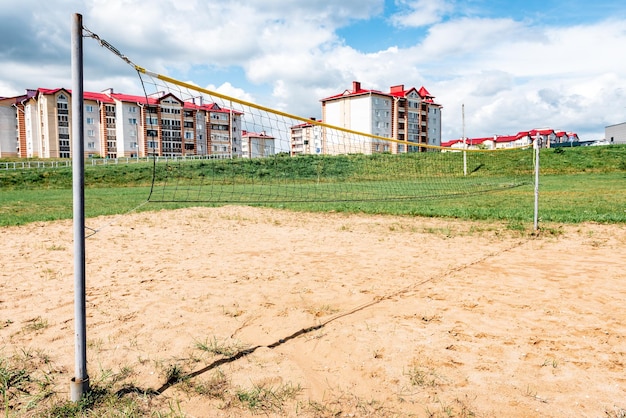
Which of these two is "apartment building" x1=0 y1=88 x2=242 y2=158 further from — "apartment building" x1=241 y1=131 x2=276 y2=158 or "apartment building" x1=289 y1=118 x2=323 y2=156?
"apartment building" x1=241 y1=131 x2=276 y2=158

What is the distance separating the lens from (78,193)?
2.48 meters

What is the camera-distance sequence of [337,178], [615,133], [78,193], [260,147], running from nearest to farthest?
[78,193]
[260,147]
[337,178]
[615,133]

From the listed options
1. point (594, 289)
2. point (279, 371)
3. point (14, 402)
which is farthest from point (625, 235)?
point (14, 402)

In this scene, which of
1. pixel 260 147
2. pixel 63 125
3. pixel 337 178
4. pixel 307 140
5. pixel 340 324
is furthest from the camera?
pixel 63 125

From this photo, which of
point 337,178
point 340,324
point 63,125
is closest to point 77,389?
point 340,324

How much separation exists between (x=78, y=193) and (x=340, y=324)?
242 cm

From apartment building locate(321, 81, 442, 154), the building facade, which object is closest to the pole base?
apartment building locate(321, 81, 442, 154)

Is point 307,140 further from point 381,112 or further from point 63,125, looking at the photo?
point 63,125

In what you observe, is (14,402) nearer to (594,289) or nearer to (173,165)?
(594,289)

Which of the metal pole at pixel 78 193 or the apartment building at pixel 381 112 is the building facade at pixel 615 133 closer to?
the apartment building at pixel 381 112

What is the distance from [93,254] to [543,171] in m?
32.9

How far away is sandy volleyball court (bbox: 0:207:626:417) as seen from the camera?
8.82 ft

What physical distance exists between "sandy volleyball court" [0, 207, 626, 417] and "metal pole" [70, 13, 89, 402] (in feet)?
0.81

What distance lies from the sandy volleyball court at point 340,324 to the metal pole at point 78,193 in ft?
0.81
